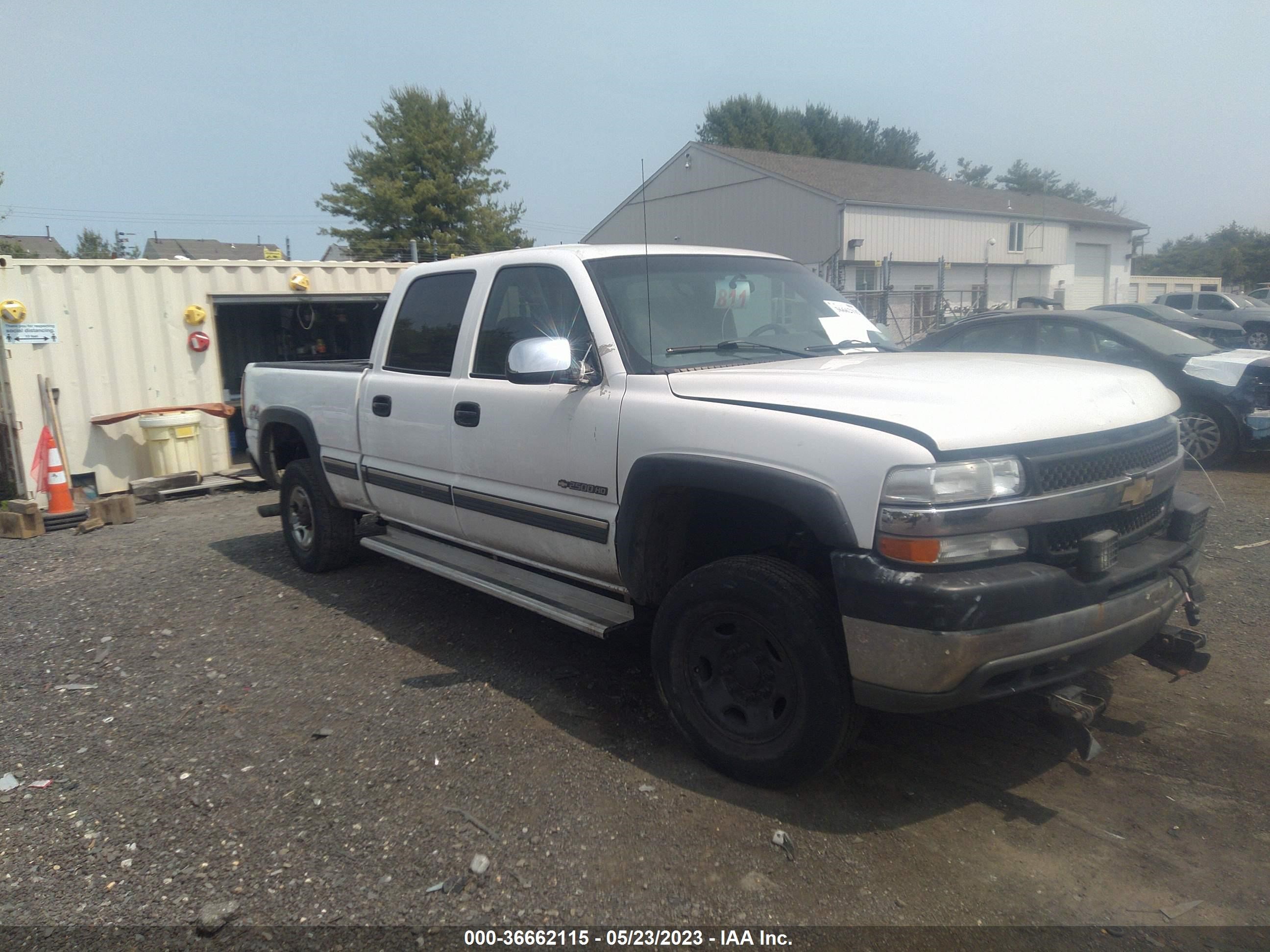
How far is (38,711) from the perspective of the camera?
4.30 metres

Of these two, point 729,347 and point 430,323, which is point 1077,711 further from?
point 430,323

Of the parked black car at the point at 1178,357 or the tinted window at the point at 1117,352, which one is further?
the tinted window at the point at 1117,352

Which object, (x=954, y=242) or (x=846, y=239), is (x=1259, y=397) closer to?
(x=846, y=239)

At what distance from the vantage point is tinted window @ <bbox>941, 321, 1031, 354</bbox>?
9.20 meters

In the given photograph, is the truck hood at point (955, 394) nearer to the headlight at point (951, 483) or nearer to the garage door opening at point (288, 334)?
the headlight at point (951, 483)

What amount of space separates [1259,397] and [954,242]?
2432 centimetres

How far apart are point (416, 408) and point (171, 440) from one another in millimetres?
6489

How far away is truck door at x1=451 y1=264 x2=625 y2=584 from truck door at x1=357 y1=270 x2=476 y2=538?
169 mm

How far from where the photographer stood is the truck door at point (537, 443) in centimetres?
374

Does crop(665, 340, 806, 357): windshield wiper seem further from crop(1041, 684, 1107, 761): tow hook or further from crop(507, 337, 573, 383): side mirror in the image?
crop(1041, 684, 1107, 761): tow hook

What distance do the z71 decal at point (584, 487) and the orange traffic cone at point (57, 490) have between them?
723 centimetres

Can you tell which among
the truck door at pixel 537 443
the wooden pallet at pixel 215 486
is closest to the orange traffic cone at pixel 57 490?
the wooden pallet at pixel 215 486

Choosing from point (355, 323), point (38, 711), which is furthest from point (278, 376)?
point (355, 323)

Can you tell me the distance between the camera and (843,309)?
15.1 feet
